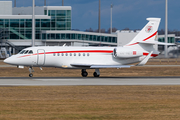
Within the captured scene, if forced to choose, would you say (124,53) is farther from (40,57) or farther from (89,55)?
(40,57)

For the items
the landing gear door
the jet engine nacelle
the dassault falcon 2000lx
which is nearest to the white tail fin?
the dassault falcon 2000lx

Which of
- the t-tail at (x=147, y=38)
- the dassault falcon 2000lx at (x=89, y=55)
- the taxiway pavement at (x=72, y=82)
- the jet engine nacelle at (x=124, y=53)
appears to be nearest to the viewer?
the taxiway pavement at (x=72, y=82)

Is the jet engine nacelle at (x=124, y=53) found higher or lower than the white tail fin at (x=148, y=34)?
lower

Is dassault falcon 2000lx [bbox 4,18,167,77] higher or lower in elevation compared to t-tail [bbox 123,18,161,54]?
lower

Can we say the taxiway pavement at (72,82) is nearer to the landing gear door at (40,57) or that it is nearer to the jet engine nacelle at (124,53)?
the landing gear door at (40,57)

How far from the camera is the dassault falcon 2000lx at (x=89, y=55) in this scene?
122 feet

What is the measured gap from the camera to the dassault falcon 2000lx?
37.2m

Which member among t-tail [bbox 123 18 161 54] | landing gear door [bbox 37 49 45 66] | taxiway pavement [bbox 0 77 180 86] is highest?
t-tail [bbox 123 18 161 54]

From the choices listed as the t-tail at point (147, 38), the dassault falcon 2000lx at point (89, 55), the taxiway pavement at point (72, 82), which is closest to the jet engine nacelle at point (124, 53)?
the dassault falcon 2000lx at point (89, 55)

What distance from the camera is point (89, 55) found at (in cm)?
3850

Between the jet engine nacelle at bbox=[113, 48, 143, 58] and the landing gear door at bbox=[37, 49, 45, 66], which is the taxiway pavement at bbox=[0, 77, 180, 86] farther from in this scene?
the jet engine nacelle at bbox=[113, 48, 143, 58]

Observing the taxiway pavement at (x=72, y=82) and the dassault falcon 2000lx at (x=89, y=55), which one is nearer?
the taxiway pavement at (x=72, y=82)

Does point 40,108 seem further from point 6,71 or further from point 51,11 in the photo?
point 51,11

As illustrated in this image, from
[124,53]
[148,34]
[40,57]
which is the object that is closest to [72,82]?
[40,57]
